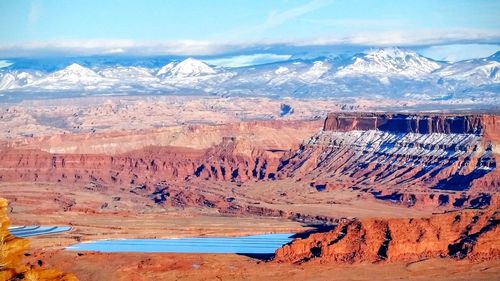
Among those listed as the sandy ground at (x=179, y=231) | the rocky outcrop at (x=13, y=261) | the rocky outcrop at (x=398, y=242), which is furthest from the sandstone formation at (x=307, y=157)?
the rocky outcrop at (x=13, y=261)

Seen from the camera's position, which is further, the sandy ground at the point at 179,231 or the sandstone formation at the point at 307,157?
the sandstone formation at the point at 307,157

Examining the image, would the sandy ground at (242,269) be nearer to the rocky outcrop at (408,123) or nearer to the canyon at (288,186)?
the canyon at (288,186)

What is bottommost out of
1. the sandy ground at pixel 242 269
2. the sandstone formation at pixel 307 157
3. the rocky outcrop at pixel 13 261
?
the sandstone formation at pixel 307 157

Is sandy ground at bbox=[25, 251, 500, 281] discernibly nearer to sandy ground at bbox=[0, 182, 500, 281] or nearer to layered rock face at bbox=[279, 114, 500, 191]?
sandy ground at bbox=[0, 182, 500, 281]

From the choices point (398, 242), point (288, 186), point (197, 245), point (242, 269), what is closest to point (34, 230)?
point (197, 245)

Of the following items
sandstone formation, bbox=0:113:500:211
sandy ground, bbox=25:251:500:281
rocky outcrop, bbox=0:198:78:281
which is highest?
rocky outcrop, bbox=0:198:78:281

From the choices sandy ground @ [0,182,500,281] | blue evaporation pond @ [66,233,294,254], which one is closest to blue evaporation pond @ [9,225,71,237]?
sandy ground @ [0,182,500,281]

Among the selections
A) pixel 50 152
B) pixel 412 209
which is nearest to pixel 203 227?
pixel 412 209
